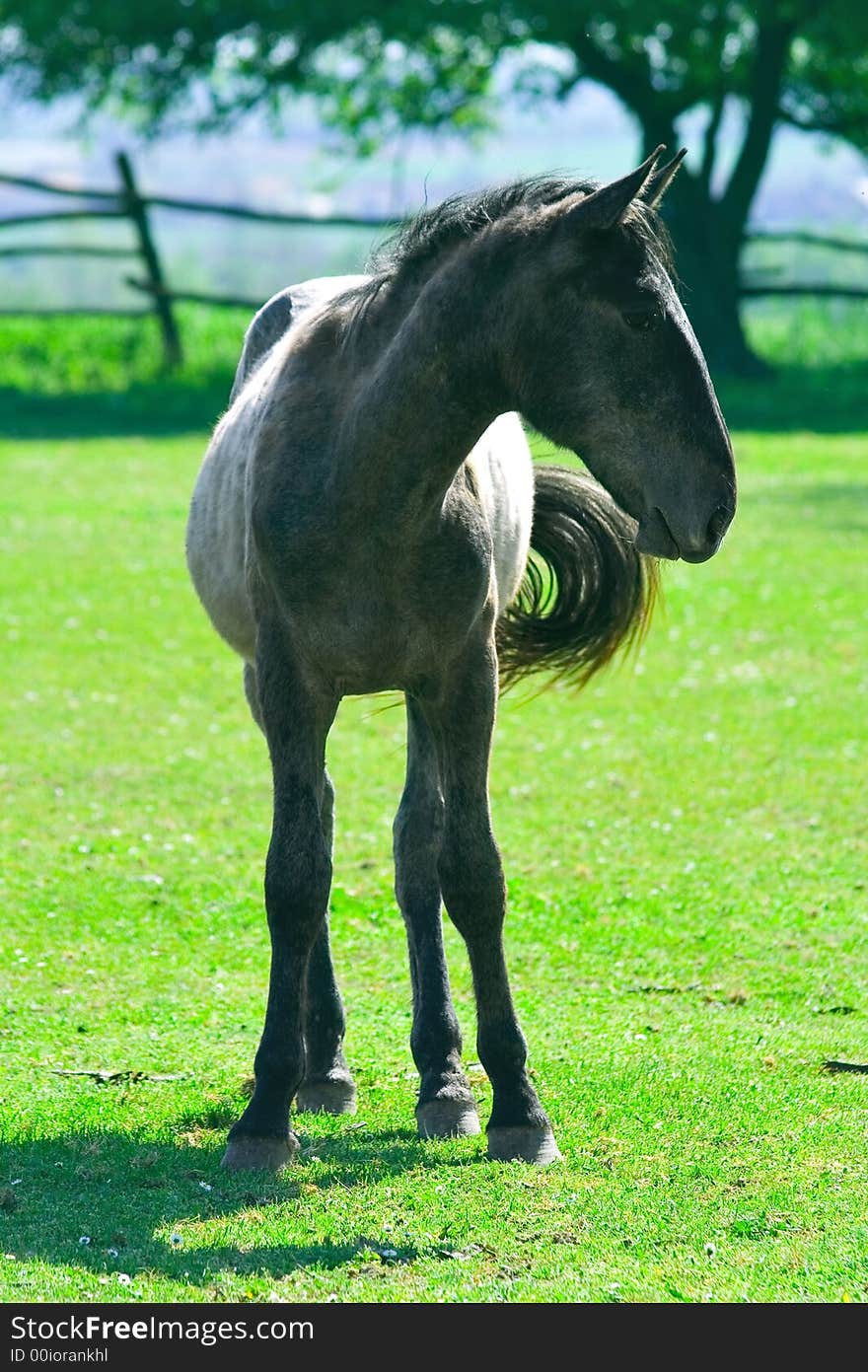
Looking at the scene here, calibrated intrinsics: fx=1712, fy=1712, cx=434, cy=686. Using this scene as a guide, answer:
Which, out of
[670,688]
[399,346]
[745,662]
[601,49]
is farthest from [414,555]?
[601,49]

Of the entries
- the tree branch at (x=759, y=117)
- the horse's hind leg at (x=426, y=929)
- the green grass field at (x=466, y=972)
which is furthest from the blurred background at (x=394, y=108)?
the horse's hind leg at (x=426, y=929)

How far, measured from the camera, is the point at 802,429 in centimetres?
2430

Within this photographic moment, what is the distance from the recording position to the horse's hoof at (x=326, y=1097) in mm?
5633

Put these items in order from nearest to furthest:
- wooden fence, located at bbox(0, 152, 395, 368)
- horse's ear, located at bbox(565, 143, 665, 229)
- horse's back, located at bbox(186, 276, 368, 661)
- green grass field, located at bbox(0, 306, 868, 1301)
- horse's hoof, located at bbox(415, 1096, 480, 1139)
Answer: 1. horse's ear, located at bbox(565, 143, 665, 229)
2. green grass field, located at bbox(0, 306, 868, 1301)
3. horse's hoof, located at bbox(415, 1096, 480, 1139)
4. horse's back, located at bbox(186, 276, 368, 661)
5. wooden fence, located at bbox(0, 152, 395, 368)

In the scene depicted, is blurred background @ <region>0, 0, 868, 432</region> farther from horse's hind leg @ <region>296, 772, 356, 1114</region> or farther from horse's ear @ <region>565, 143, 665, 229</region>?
horse's ear @ <region>565, 143, 665, 229</region>

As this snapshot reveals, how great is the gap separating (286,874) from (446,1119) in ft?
3.27

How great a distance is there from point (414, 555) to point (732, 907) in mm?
3649

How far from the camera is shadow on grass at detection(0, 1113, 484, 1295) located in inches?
170

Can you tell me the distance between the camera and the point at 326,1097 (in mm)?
5637

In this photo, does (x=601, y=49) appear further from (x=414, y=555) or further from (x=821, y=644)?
(x=414, y=555)

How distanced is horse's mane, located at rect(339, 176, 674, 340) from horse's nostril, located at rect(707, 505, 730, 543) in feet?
2.29

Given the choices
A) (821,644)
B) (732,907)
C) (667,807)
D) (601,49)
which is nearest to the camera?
(732,907)

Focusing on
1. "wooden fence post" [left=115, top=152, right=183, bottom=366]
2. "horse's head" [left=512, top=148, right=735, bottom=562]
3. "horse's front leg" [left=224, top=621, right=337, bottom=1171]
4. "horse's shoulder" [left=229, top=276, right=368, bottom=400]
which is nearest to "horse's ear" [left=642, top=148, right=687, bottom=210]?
"horse's head" [left=512, top=148, right=735, bottom=562]

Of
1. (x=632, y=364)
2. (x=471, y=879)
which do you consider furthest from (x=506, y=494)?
(x=632, y=364)
